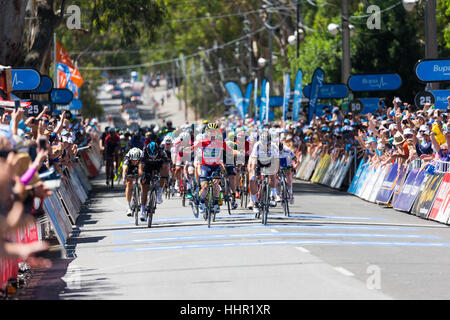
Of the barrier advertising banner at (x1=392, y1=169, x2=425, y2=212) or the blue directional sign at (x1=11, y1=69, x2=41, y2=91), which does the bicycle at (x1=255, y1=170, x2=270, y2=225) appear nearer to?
the barrier advertising banner at (x1=392, y1=169, x2=425, y2=212)

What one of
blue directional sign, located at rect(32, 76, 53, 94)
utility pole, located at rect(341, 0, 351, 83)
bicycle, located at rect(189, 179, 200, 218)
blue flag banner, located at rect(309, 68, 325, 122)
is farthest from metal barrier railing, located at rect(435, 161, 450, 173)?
blue flag banner, located at rect(309, 68, 325, 122)

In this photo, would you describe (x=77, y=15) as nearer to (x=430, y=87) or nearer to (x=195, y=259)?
(x=430, y=87)

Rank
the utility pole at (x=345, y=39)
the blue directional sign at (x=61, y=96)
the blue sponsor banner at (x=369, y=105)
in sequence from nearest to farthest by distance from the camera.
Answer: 1. the blue directional sign at (x=61, y=96)
2. the blue sponsor banner at (x=369, y=105)
3. the utility pole at (x=345, y=39)

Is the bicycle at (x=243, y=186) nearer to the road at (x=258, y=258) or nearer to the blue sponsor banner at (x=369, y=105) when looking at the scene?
the road at (x=258, y=258)

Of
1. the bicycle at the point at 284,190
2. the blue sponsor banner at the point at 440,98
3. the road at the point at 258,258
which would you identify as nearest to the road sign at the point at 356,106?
the blue sponsor banner at the point at 440,98

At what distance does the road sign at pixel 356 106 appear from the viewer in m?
32.5

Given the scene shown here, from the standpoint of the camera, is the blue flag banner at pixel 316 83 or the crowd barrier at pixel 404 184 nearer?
the crowd barrier at pixel 404 184

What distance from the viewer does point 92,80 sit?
9394cm

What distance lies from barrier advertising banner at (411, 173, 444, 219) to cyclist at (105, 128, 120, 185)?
14540mm

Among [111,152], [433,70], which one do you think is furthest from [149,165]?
[111,152]

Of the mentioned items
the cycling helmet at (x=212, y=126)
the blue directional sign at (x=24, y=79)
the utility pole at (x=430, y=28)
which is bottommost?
the cycling helmet at (x=212, y=126)

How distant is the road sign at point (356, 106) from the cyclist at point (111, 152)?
8006 mm
